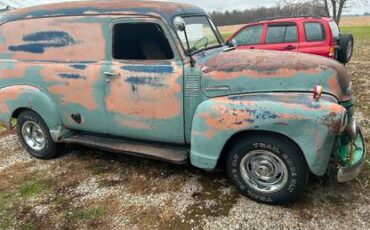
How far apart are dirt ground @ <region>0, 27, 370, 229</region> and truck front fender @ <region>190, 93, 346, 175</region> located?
0.48 m

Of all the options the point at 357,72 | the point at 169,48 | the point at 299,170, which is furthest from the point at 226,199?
the point at 357,72

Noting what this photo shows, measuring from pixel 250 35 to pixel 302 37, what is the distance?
1470 millimetres

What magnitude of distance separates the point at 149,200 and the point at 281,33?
662 centimetres

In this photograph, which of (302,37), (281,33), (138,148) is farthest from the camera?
(281,33)

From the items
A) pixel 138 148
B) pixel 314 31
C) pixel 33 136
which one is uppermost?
pixel 314 31

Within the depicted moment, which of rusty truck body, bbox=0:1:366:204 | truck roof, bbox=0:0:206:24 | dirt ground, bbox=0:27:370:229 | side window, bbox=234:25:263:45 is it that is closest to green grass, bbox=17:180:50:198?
dirt ground, bbox=0:27:370:229

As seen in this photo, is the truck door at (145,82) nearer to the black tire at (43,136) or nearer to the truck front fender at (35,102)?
the truck front fender at (35,102)

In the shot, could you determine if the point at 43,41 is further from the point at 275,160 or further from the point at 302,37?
the point at 302,37

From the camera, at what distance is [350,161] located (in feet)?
11.5

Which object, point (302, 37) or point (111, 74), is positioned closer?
point (111, 74)

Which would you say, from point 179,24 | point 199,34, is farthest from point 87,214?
point 199,34

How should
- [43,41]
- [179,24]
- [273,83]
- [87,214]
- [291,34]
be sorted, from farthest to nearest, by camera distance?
[291,34] → [43,41] → [179,24] → [87,214] → [273,83]

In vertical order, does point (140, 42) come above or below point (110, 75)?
above

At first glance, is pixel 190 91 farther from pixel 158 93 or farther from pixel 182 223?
pixel 182 223
